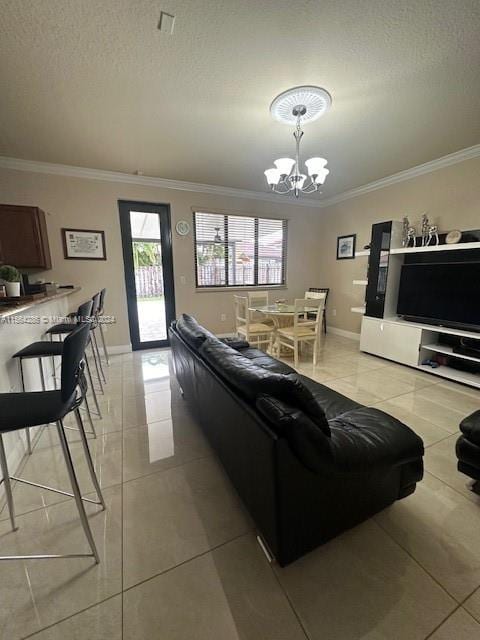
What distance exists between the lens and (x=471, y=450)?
145 cm

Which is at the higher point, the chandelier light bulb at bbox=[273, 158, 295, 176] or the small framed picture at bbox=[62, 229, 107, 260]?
the chandelier light bulb at bbox=[273, 158, 295, 176]

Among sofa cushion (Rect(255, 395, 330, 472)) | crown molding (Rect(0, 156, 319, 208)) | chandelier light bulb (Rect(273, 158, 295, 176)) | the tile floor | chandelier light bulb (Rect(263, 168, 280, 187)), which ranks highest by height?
crown molding (Rect(0, 156, 319, 208))

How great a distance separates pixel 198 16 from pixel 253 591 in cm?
290

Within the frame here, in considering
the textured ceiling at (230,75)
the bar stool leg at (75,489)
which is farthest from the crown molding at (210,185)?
the bar stool leg at (75,489)

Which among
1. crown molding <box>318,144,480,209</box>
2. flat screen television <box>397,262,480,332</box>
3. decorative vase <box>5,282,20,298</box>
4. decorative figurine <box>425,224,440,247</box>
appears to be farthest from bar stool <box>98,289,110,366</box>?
crown molding <box>318,144,480,209</box>

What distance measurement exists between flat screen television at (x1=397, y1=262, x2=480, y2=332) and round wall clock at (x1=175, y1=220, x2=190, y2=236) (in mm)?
3332

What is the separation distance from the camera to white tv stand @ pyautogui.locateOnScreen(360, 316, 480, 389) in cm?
297

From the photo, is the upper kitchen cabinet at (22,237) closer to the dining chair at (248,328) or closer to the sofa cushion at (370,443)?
the dining chair at (248,328)

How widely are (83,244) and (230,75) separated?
2977 millimetres

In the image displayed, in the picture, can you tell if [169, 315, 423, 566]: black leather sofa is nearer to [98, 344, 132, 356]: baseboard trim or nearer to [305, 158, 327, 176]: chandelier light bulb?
[305, 158, 327, 176]: chandelier light bulb

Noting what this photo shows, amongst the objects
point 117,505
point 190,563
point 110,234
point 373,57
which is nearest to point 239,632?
point 190,563

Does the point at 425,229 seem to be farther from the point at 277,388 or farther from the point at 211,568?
the point at 211,568

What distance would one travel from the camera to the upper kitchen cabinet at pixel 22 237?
3.12 meters

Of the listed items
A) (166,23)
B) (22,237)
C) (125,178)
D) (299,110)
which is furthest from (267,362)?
(125,178)
